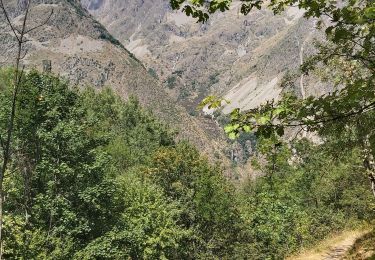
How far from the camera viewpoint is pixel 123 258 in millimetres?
36531

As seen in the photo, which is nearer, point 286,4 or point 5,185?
point 286,4

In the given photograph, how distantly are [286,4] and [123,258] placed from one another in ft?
109

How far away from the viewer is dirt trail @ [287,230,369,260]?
15711 mm

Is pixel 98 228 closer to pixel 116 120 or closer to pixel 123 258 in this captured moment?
pixel 123 258

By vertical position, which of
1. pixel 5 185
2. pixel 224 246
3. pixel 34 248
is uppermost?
pixel 5 185

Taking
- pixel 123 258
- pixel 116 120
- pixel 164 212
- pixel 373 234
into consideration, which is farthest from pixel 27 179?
pixel 116 120

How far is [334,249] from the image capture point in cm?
1650

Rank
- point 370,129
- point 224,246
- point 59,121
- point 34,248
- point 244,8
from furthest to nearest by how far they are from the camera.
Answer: point 224,246 → point 59,121 → point 34,248 → point 370,129 → point 244,8

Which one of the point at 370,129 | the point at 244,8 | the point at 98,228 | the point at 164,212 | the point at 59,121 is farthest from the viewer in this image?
the point at 164,212

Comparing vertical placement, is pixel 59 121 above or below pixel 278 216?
above

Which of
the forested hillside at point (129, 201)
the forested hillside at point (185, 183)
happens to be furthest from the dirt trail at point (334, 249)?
the forested hillside at point (129, 201)

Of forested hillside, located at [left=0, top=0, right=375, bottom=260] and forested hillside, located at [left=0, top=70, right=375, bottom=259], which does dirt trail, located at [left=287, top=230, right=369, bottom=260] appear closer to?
forested hillside, located at [left=0, top=0, right=375, bottom=260]

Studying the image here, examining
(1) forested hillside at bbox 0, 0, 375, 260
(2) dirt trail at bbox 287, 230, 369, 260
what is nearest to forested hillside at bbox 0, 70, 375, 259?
(1) forested hillside at bbox 0, 0, 375, 260

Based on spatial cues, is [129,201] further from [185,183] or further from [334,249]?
[334,249]
